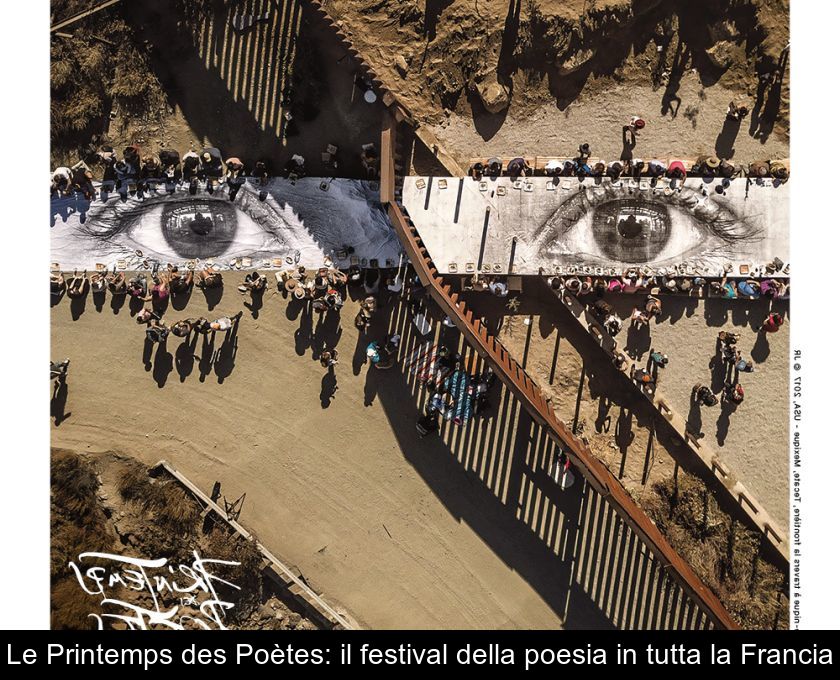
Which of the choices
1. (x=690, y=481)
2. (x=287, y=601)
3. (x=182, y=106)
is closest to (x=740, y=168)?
(x=690, y=481)

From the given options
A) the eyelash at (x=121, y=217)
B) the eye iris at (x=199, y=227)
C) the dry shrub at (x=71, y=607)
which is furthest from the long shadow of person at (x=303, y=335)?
the dry shrub at (x=71, y=607)

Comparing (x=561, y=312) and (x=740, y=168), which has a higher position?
(x=740, y=168)

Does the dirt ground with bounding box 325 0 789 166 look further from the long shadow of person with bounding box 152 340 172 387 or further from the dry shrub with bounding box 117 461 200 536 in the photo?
the dry shrub with bounding box 117 461 200 536

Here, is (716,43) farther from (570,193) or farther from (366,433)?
(366,433)

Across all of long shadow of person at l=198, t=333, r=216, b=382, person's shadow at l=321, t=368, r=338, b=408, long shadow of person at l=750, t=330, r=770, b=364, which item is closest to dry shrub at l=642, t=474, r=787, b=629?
long shadow of person at l=750, t=330, r=770, b=364

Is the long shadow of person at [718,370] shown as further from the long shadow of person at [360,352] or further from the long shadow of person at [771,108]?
the long shadow of person at [360,352]

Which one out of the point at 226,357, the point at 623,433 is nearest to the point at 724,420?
the point at 623,433
